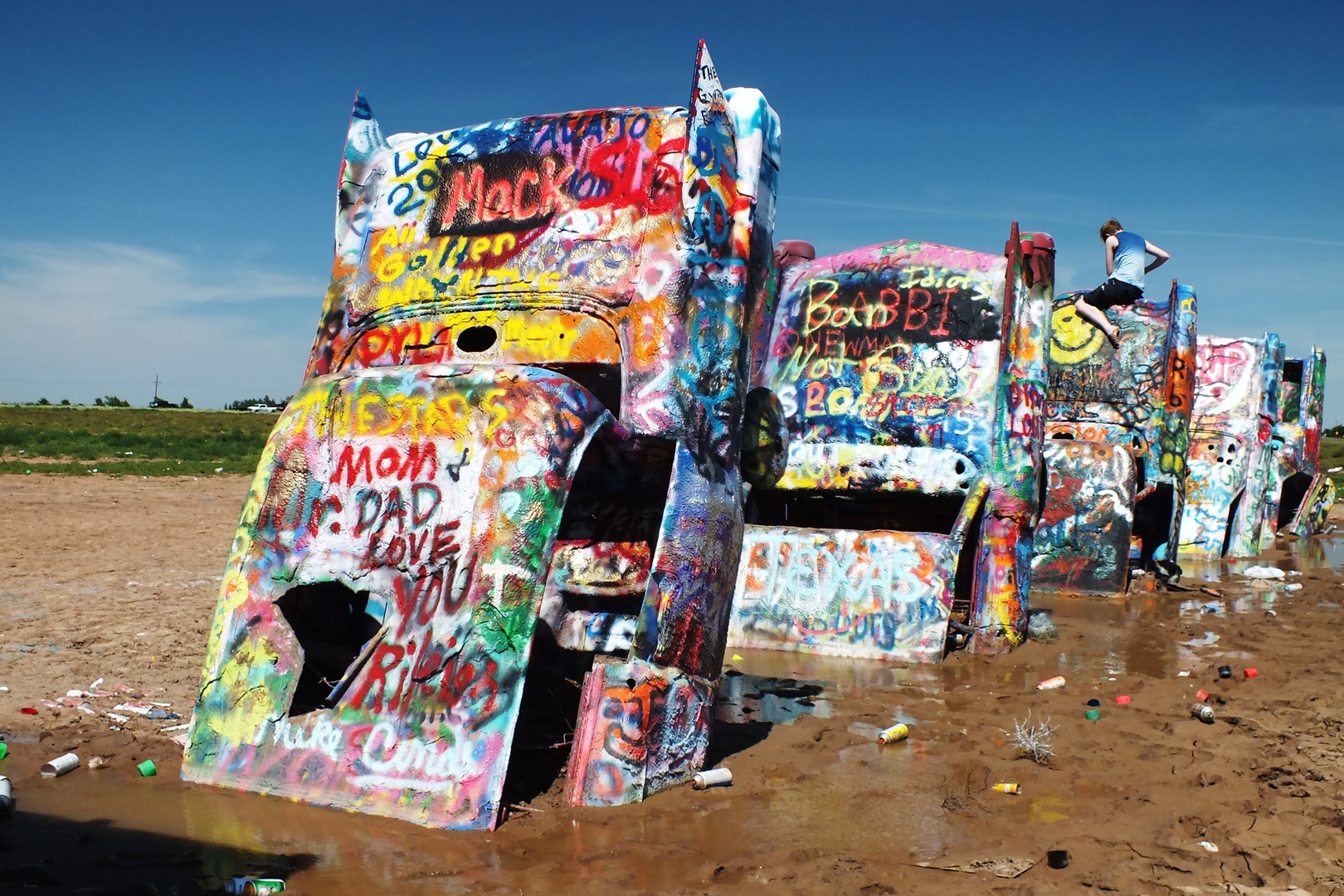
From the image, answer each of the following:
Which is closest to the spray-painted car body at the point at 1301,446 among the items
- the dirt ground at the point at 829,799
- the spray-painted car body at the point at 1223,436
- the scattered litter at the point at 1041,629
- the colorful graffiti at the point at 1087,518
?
the spray-painted car body at the point at 1223,436

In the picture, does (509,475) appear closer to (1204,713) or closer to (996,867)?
(996,867)

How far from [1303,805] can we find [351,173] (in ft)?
19.8

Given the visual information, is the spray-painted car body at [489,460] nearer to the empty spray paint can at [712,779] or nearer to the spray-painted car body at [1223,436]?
the empty spray paint can at [712,779]

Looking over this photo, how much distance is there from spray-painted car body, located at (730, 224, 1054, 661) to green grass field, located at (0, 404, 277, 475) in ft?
25.6

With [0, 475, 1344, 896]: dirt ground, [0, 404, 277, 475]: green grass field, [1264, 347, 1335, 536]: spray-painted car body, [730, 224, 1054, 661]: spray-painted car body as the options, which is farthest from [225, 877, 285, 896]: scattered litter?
[1264, 347, 1335, 536]: spray-painted car body

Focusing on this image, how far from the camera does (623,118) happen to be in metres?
5.88

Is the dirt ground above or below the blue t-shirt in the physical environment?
below

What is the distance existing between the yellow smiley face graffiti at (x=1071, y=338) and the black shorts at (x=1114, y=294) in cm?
337

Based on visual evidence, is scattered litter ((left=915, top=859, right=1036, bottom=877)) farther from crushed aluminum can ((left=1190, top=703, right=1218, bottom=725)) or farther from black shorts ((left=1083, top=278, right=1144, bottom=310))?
black shorts ((left=1083, top=278, right=1144, bottom=310))

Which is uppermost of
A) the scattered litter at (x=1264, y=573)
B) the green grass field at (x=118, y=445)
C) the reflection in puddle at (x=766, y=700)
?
the green grass field at (x=118, y=445)

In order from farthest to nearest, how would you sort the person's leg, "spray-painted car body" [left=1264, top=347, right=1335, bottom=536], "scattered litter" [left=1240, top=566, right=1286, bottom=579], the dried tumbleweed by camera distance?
1. "spray-painted car body" [left=1264, top=347, right=1335, bottom=536]
2. "scattered litter" [left=1240, top=566, right=1286, bottom=579]
3. the person's leg
4. the dried tumbleweed

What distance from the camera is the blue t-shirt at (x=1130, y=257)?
995 centimetres

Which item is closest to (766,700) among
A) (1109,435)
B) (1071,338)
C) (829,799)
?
(829,799)

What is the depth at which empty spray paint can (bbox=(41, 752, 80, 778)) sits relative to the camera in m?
5.11
